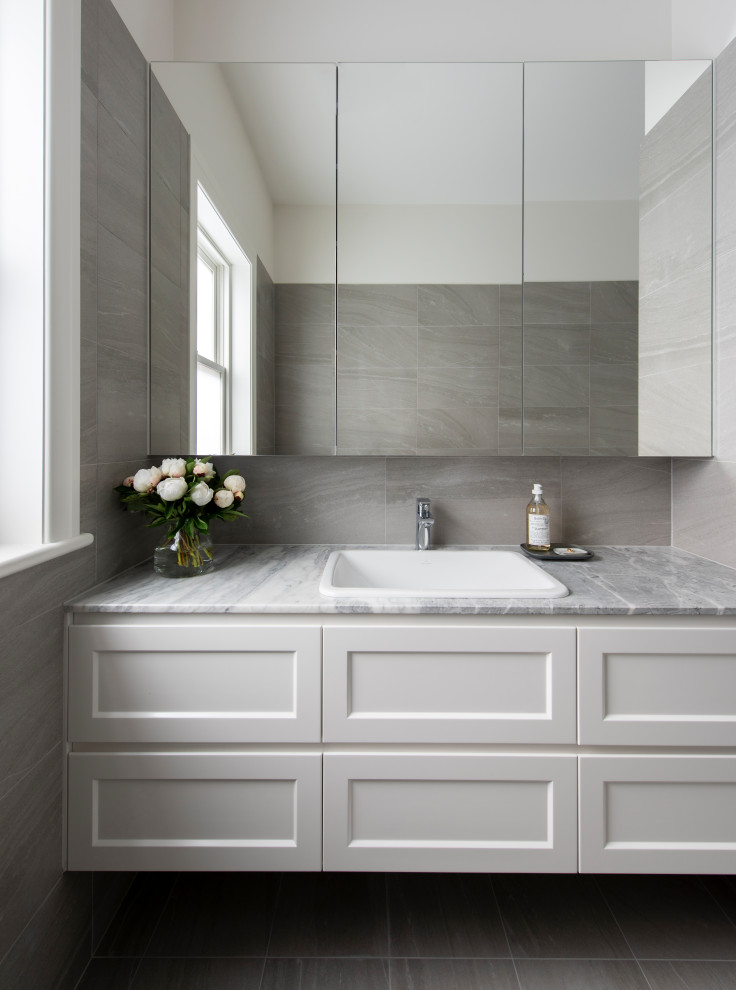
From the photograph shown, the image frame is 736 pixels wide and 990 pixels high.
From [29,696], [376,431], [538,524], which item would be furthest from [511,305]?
[29,696]

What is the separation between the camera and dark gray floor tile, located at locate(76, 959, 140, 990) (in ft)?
3.99

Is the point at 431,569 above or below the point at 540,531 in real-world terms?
below

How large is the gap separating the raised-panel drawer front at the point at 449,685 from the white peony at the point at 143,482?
559mm

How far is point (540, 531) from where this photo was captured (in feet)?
5.47

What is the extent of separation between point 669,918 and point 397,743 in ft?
2.76

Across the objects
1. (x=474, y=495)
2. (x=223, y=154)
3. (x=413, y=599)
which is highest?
(x=223, y=154)

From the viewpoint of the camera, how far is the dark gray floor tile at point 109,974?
1.22 meters

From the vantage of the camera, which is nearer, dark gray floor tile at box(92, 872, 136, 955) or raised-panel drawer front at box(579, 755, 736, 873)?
raised-panel drawer front at box(579, 755, 736, 873)

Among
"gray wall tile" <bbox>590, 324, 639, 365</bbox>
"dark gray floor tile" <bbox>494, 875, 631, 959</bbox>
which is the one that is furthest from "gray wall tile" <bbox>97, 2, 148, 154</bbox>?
"dark gray floor tile" <bbox>494, 875, 631, 959</bbox>

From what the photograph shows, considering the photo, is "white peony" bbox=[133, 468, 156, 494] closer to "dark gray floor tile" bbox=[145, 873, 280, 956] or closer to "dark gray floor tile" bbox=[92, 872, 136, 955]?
"dark gray floor tile" bbox=[92, 872, 136, 955]

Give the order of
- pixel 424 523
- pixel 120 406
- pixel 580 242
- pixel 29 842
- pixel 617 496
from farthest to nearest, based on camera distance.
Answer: pixel 617 496
pixel 424 523
pixel 580 242
pixel 120 406
pixel 29 842

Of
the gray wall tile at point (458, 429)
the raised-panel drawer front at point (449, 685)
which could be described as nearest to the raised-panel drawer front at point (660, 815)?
the raised-panel drawer front at point (449, 685)

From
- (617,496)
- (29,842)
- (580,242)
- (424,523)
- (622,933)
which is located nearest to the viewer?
(29,842)

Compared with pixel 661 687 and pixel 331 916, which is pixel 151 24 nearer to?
pixel 661 687
